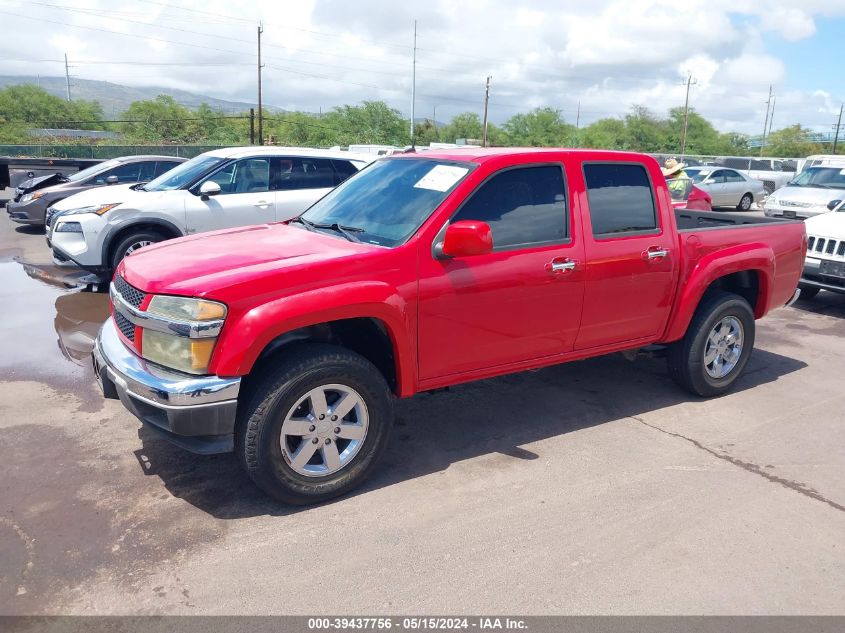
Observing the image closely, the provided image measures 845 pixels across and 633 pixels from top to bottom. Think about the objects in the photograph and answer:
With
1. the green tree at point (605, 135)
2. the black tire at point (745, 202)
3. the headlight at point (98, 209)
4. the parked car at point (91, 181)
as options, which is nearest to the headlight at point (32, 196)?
the parked car at point (91, 181)

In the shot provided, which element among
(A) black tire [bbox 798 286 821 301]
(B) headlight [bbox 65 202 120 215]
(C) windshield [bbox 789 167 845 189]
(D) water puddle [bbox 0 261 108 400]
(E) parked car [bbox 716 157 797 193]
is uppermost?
(E) parked car [bbox 716 157 797 193]

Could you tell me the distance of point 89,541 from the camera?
338 cm

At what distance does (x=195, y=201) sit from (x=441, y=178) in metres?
5.37

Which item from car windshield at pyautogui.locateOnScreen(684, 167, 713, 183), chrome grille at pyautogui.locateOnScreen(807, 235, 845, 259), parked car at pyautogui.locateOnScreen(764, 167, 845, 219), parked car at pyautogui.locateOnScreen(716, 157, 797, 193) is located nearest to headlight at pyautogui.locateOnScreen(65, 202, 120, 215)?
chrome grille at pyautogui.locateOnScreen(807, 235, 845, 259)

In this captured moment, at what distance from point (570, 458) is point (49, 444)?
3341 millimetres

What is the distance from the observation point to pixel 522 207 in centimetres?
437

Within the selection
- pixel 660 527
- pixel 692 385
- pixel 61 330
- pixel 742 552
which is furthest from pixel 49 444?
pixel 692 385

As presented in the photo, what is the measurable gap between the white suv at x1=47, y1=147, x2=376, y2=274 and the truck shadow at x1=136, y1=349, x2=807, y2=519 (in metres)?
4.53

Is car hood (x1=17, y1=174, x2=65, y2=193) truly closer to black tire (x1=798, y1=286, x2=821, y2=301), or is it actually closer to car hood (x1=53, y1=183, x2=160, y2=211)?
car hood (x1=53, y1=183, x2=160, y2=211)

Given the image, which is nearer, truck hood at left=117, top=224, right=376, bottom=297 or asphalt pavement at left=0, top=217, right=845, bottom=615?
asphalt pavement at left=0, top=217, right=845, bottom=615

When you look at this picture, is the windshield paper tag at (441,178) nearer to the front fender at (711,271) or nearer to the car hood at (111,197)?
the front fender at (711,271)

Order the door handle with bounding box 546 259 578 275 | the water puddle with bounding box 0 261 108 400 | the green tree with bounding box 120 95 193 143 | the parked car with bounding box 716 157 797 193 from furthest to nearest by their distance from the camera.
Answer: the green tree with bounding box 120 95 193 143 → the parked car with bounding box 716 157 797 193 → the water puddle with bounding box 0 261 108 400 → the door handle with bounding box 546 259 578 275

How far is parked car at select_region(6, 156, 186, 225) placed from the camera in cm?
1330

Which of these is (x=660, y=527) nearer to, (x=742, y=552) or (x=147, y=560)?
(x=742, y=552)
